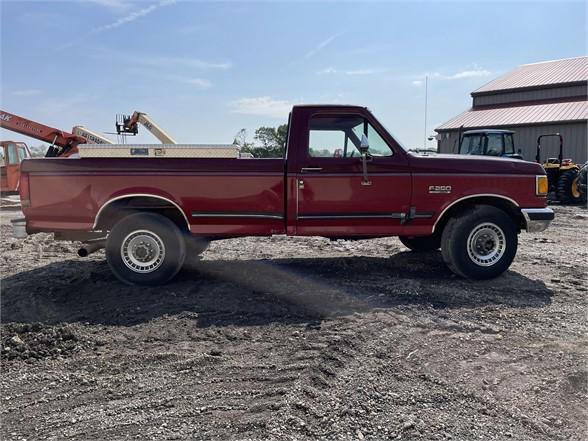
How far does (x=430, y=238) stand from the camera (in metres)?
6.95

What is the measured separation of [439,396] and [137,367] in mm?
2290

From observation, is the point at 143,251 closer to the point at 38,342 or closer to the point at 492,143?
the point at 38,342

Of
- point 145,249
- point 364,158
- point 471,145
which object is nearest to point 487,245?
point 364,158

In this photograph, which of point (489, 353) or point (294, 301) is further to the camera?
point (294, 301)

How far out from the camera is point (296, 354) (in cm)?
369

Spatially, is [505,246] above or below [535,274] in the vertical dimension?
above

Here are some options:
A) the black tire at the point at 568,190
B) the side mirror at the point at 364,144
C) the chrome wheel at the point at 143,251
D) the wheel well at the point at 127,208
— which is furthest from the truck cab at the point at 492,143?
the chrome wheel at the point at 143,251

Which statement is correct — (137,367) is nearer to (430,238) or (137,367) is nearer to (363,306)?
(363,306)


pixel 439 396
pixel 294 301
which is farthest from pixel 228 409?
pixel 294 301

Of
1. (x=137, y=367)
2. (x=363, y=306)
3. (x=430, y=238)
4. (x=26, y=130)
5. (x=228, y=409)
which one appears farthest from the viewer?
(x=26, y=130)

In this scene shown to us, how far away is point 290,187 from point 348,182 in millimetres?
721

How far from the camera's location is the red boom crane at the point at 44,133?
16.2 meters

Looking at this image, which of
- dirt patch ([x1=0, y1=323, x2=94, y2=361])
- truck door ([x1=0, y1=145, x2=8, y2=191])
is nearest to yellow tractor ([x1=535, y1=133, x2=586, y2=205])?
dirt patch ([x1=0, y1=323, x2=94, y2=361])

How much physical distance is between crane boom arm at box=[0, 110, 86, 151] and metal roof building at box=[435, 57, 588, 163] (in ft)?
60.8
